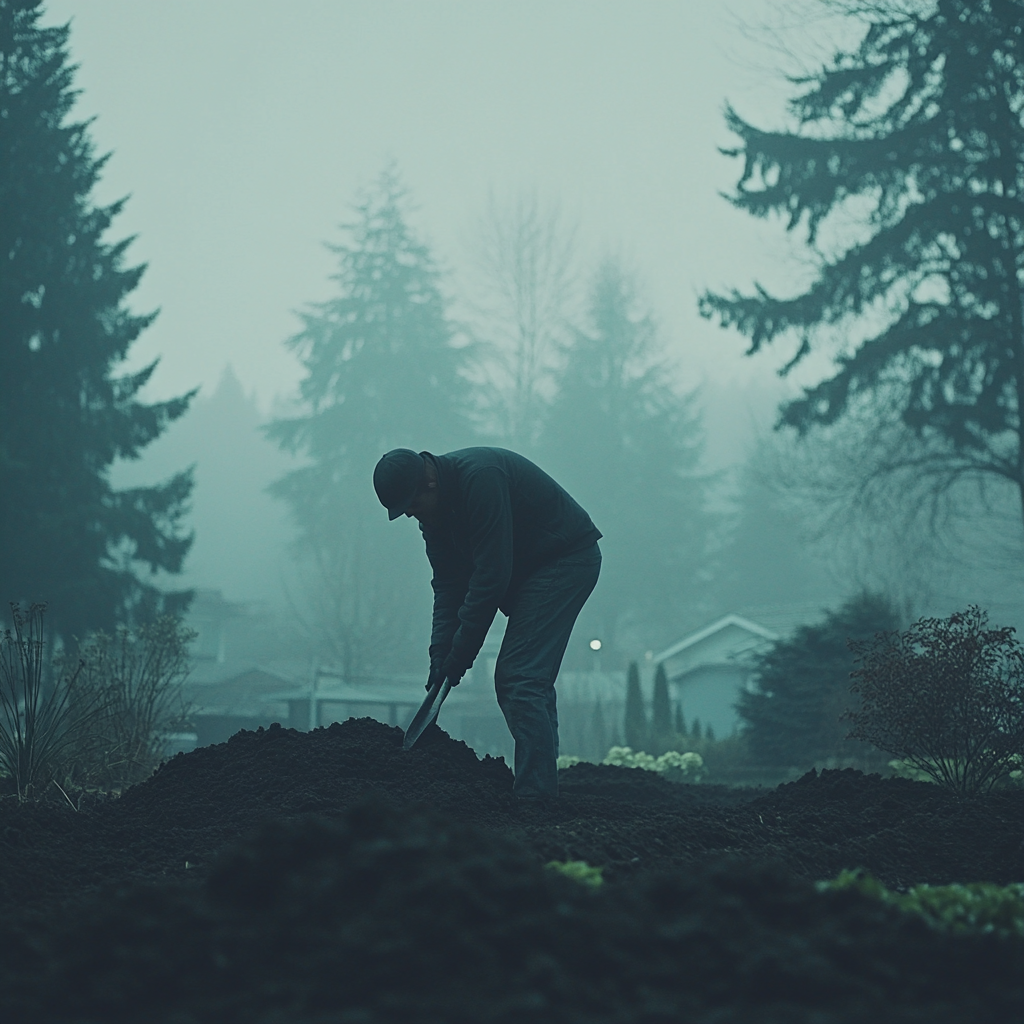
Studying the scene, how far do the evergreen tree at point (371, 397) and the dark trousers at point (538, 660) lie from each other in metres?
27.9

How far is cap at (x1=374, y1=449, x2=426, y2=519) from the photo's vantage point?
183 inches

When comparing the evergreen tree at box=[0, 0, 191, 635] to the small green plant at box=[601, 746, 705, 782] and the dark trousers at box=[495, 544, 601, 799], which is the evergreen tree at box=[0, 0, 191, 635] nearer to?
the small green plant at box=[601, 746, 705, 782]

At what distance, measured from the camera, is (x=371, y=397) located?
1403 inches

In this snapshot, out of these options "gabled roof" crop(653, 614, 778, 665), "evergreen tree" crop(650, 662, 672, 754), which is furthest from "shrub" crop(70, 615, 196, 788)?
"gabled roof" crop(653, 614, 778, 665)

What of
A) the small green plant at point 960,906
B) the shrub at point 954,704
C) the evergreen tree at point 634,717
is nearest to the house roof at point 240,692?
the evergreen tree at point 634,717

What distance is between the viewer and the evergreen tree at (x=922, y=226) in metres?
15.7

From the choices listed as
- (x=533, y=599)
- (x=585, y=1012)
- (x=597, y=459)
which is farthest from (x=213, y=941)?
(x=597, y=459)

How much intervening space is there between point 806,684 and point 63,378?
51.7 ft

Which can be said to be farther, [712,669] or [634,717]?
[712,669]

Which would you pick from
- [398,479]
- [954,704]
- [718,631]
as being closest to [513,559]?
[398,479]

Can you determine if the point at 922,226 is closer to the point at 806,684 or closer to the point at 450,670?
the point at 806,684

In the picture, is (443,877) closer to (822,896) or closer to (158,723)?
(822,896)

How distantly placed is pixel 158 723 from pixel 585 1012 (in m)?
6.91

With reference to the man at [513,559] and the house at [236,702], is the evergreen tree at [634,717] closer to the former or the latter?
the house at [236,702]
